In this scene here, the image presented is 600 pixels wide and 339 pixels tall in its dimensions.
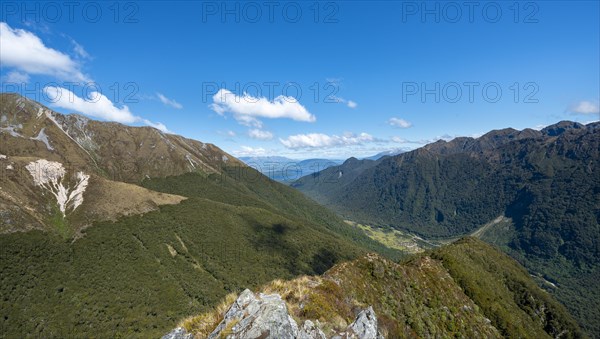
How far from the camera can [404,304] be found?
5062cm

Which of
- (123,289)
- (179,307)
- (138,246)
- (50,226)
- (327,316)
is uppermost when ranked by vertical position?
(327,316)

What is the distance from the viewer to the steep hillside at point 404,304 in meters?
23.6

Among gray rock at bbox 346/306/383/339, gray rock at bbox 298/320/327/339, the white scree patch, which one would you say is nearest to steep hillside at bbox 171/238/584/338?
gray rock at bbox 298/320/327/339

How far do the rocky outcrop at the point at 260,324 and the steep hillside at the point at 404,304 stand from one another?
0.28 feet

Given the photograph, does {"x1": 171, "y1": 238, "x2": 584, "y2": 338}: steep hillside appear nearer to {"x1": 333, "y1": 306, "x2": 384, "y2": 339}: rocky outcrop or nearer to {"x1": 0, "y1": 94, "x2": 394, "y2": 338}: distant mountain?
{"x1": 333, "y1": 306, "x2": 384, "y2": 339}: rocky outcrop

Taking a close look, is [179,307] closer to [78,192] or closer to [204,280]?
[204,280]

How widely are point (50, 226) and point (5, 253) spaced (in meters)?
29.1

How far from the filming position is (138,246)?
175 metres

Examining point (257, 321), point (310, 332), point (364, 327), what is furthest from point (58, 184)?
point (364, 327)

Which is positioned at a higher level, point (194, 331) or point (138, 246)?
point (194, 331)

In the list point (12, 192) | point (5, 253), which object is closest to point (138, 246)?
Result: point (5, 253)

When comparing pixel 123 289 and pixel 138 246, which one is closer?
pixel 123 289

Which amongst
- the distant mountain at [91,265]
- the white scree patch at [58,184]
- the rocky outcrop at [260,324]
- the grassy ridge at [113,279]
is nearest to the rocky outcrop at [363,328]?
the rocky outcrop at [260,324]

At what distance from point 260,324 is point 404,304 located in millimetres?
39695
